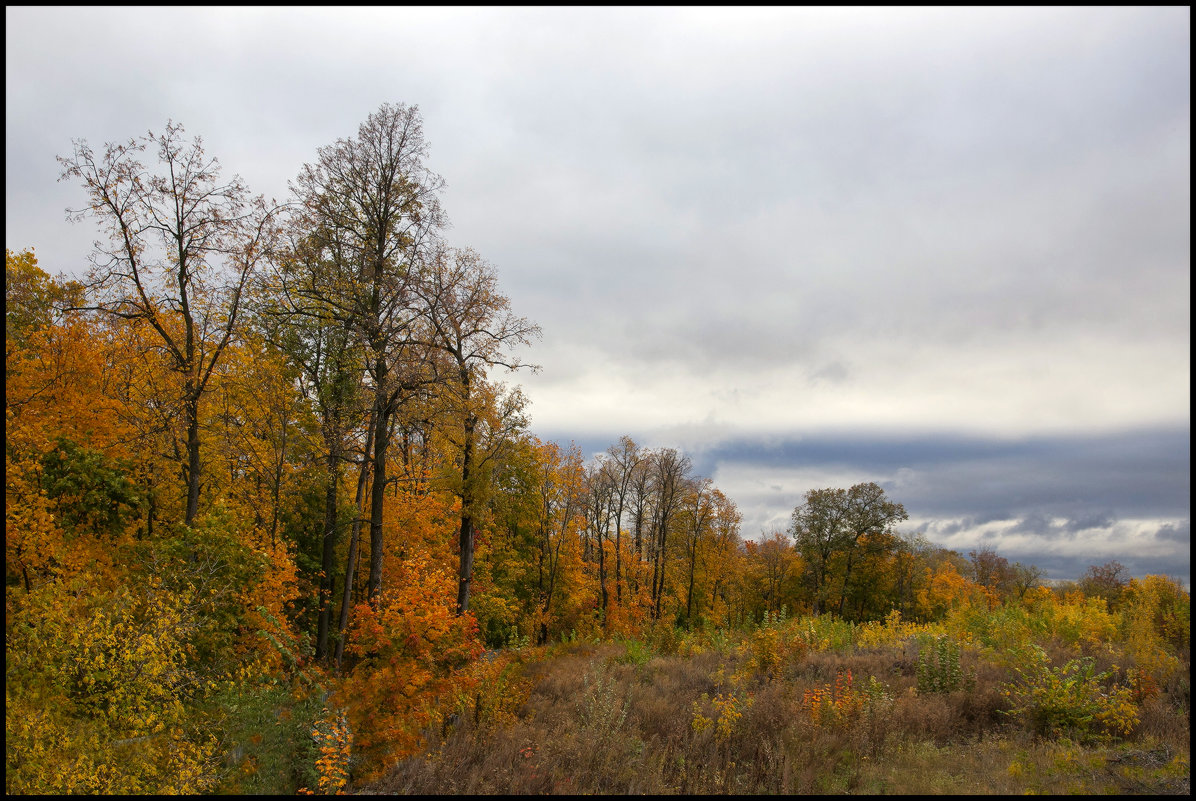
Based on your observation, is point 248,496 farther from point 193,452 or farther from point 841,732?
point 841,732

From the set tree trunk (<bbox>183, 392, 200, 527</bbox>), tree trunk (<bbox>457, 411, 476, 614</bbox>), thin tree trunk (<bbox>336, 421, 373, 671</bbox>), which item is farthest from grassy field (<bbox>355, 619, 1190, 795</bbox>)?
tree trunk (<bbox>183, 392, 200, 527</bbox>)

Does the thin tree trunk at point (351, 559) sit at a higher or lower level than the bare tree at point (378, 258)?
Result: lower

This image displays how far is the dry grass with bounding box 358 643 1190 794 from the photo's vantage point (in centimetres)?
732

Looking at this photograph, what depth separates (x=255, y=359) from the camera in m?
19.0

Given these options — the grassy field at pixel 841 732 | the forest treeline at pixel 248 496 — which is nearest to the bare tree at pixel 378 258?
the forest treeline at pixel 248 496

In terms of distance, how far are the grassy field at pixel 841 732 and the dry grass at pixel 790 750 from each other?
3 centimetres

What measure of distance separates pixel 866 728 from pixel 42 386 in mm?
23732

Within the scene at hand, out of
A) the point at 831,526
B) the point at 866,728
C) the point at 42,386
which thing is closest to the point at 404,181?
the point at 42,386

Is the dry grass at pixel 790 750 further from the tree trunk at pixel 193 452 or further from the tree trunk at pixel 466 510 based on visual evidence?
the tree trunk at pixel 193 452

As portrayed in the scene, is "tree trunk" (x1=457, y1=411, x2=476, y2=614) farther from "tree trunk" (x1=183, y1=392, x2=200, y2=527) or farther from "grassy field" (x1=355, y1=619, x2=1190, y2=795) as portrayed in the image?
"tree trunk" (x1=183, y1=392, x2=200, y2=527)

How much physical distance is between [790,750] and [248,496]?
1729cm

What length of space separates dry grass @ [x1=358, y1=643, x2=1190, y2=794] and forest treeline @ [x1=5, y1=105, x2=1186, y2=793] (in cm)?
127

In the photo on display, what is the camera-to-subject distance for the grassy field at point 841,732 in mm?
7586

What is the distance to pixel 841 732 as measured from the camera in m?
9.18
